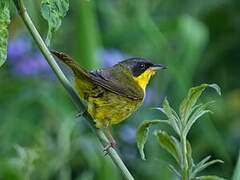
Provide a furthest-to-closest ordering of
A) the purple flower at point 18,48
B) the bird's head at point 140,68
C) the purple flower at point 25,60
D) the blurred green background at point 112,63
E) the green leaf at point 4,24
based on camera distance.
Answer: the purple flower at point 18,48 < the purple flower at point 25,60 < the blurred green background at point 112,63 < the bird's head at point 140,68 < the green leaf at point 4,24

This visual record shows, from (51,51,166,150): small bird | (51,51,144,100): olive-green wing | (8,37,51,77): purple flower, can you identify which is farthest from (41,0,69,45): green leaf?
(8,37,51,77): purple flower

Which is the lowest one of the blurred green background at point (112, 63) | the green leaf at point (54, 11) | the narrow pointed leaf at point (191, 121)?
the blurred green background at point (112, 63)

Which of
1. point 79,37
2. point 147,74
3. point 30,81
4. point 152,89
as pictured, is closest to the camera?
point 147,74

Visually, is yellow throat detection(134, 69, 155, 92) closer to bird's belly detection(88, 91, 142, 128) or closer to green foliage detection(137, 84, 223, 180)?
bird's belly detection(88, 91, 142, 128)

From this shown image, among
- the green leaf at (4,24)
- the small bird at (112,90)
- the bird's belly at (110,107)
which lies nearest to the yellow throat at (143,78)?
the small bird at (112,90)

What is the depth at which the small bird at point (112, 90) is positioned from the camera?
8.24ft

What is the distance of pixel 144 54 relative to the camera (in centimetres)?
525

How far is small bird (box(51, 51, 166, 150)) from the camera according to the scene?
251cm

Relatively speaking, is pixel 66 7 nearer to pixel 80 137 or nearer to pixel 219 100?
pixel 80 137

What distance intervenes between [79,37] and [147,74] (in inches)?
40.4

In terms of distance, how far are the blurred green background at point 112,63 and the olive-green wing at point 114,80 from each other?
1.10 ft

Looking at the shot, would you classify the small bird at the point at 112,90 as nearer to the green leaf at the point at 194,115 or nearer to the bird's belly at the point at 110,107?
the bird's belly at the point at 110,107

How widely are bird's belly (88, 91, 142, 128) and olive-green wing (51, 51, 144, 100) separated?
0.07ft

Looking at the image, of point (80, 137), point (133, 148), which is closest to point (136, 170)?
point (133, 148)
